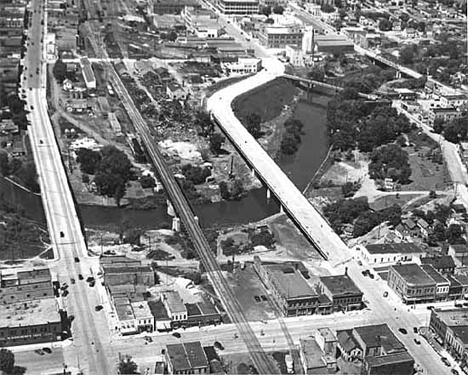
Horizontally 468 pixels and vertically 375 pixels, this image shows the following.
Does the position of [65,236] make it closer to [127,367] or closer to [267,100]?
[127,367]

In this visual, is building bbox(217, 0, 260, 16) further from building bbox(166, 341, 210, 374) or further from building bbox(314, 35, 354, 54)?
building bbox(166, 341, 210, 374)

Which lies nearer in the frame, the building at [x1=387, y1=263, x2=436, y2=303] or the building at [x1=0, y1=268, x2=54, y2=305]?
the building at [x1=0, y1=268, x2=54, y2=305]

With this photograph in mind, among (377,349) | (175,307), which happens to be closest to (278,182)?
(175,307)

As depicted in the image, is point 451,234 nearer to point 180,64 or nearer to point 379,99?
point 379,99

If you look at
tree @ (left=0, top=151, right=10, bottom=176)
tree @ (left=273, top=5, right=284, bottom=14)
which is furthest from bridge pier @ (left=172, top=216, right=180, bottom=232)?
tree @ (left=273, top=5, right=284, bottom=14)

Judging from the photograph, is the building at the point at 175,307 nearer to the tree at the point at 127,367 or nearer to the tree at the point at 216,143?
the tree at the point at 127,367

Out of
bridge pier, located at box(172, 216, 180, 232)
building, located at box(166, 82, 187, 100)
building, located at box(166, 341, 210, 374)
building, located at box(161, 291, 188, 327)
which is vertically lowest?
building, located at box(166, 82, 187, 100)

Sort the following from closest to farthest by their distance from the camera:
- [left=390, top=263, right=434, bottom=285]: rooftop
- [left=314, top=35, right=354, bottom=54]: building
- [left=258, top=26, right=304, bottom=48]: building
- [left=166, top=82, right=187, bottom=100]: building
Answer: [left=390, top=263, right=434, bottom=285]: rooftop, [left=166, top=82, right=187, bottom=100]: building, [left=314, top=35, right=354, bottom=54]: building, [left=258, top=26, right=304, bottom=48]: building
